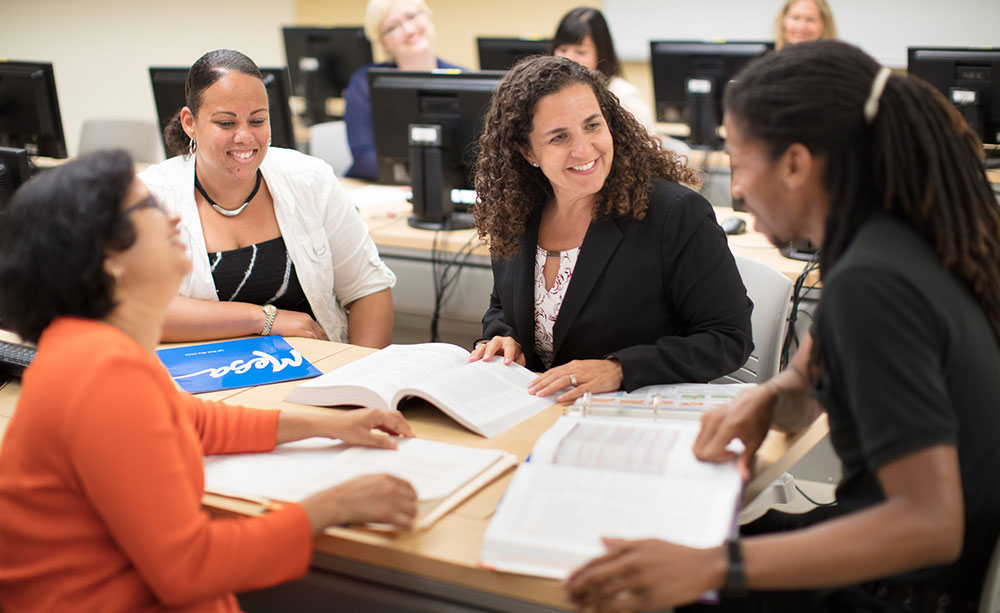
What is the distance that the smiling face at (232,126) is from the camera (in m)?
2.07

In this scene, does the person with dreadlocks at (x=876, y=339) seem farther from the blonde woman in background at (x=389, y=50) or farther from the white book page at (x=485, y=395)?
the blonde woman in background at (x=389, y=50)

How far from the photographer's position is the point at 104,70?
5484mm

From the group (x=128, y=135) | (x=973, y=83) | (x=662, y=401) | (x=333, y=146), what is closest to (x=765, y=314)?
(x=662, y=401)

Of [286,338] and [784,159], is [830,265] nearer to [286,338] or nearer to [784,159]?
[784,159]

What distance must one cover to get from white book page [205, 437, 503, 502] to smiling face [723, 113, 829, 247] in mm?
529

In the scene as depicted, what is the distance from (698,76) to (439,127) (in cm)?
194

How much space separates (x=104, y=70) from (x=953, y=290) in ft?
18.2

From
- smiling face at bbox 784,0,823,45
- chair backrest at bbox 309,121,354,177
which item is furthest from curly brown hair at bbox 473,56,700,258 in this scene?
smiling face at bbox 784,0,823,45

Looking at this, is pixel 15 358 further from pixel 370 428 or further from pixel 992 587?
pixel 992 587

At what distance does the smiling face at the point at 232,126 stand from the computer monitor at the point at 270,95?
1117 mm

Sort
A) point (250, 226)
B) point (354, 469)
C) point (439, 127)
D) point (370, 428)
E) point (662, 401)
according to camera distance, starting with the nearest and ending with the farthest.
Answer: point (354, 469)
point (370, 428)
point (662, 401)
point (250, 226)
point (439, 127)

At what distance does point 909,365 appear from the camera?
94 centimetres

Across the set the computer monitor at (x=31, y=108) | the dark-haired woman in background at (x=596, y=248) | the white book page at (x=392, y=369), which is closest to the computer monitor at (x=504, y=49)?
the computer monitor at (x=31, y=108)

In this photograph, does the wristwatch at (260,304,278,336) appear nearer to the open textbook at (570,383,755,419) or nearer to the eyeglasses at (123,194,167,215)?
the open textbook at (570,383,755,419)
